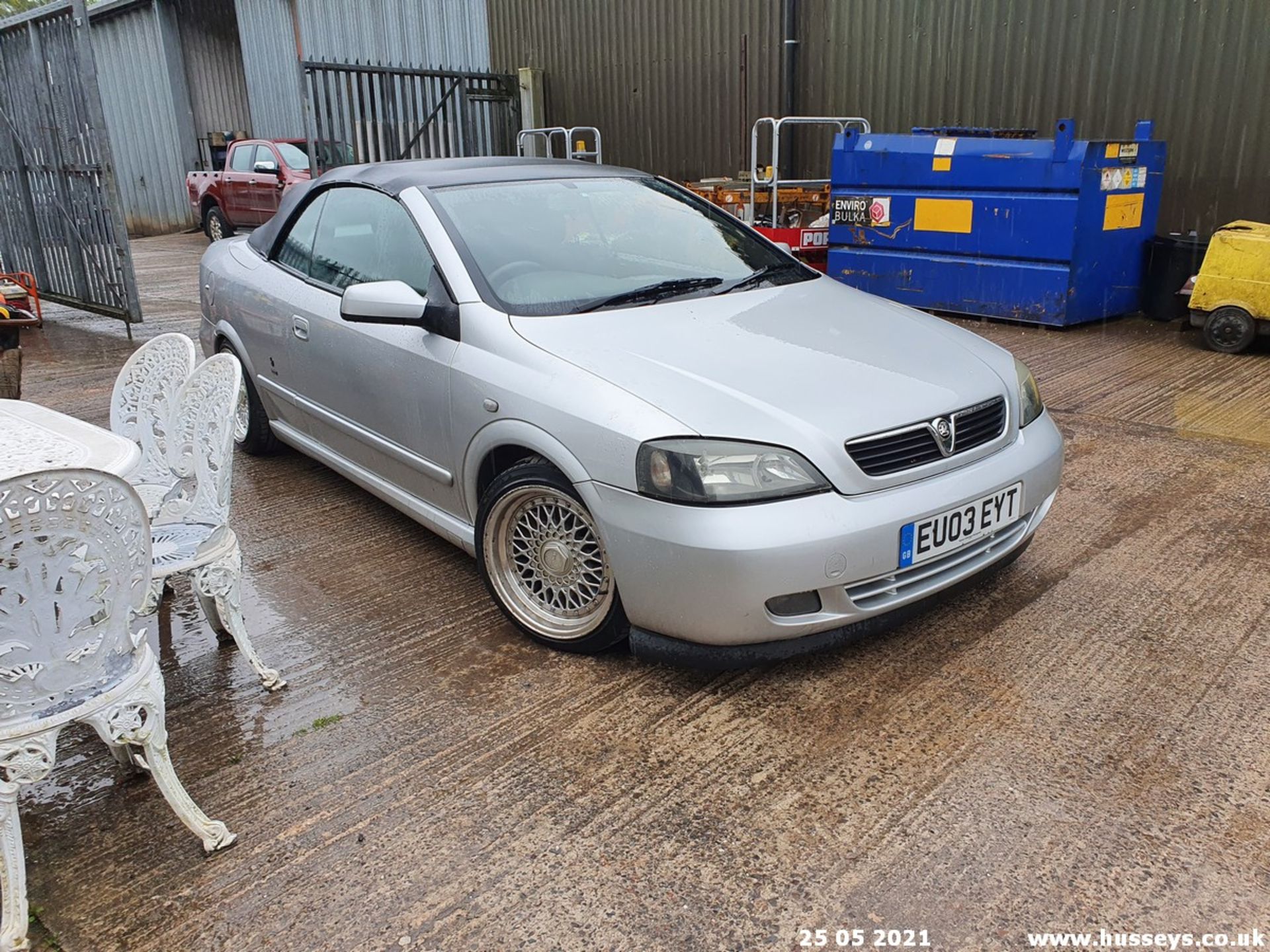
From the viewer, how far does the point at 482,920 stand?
204cm

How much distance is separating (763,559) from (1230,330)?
589 cm

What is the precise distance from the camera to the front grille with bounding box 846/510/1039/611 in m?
2.71

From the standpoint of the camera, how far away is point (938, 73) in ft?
31.4

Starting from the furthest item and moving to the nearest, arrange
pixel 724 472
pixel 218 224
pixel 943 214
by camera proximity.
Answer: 1. pixel 218 224
2. pixel 943 214
3. pixel 724 472

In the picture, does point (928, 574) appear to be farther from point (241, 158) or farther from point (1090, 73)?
point (241, 158)

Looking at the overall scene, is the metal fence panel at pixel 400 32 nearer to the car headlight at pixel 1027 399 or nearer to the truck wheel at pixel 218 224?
the truck wheel at pixel 218 224

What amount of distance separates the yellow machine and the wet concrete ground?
144 inches

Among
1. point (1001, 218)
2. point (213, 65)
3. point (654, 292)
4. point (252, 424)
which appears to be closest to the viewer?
point (654, 292)

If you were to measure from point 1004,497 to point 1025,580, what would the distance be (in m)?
0.70

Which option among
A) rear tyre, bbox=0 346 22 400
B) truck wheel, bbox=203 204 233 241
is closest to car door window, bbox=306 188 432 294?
rear tyre, bbox=0 346 22 400

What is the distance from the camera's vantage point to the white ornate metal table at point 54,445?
251cm

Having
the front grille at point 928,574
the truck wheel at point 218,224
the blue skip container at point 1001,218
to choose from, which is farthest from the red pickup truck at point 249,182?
the front grille at point 928,574

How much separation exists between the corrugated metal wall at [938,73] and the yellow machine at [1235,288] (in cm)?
156

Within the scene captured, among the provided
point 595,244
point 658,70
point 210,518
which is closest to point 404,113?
A: point 658,70
